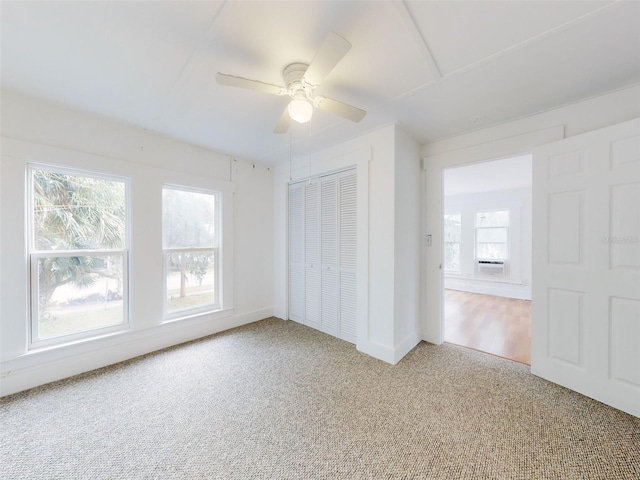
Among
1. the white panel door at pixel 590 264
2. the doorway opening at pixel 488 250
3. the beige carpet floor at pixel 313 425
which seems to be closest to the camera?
the beige carpet floor at pixel 313 425

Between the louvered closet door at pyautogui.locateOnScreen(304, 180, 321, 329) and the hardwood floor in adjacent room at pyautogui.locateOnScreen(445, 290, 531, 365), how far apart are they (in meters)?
1.76

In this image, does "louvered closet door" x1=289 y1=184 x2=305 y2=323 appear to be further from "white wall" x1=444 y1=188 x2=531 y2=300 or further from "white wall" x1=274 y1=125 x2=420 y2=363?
"white wall" x1=444 y1=188 x2=531 y2=300

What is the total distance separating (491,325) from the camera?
3.61 m

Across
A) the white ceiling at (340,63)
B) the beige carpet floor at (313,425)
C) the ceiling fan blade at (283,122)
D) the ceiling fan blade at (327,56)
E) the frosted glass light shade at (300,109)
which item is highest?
the white ceiling at (340,63)

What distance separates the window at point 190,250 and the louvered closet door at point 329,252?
1.47m

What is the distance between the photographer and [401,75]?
1.77m

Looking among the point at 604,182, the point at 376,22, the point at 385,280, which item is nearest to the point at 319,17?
the point at 376,22

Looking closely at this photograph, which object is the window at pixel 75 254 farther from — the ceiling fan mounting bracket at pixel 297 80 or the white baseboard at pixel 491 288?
the white baseboard at pixel 491 288

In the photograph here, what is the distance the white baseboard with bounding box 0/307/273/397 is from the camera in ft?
6.68

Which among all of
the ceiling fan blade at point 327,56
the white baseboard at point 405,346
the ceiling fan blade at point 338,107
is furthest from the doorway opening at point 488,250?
the ceiling fan blade at point 327,56

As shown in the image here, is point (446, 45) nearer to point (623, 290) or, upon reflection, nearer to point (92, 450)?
point (623, 290)

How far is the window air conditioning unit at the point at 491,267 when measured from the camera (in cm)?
555

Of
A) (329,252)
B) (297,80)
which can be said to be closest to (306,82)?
(297,80)

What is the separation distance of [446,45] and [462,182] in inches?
160
